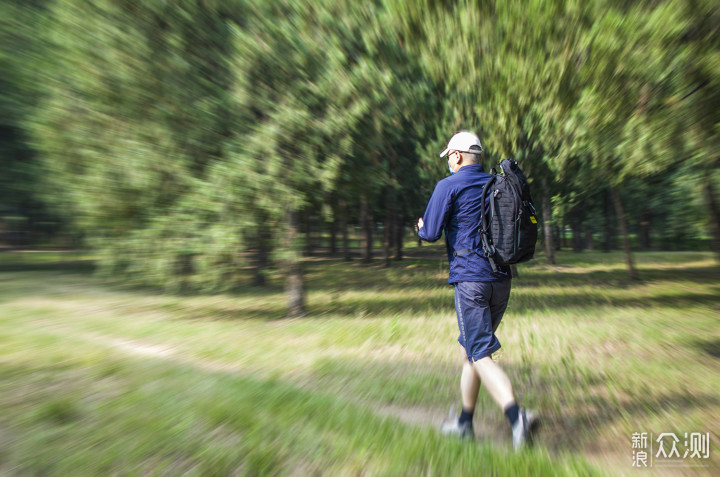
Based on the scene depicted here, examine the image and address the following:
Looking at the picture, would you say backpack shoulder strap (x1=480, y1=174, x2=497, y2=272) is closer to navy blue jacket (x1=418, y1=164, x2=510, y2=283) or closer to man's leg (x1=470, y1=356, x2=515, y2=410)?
navy blue jacket (x1=418, y1=164, x2=510, y2=283)

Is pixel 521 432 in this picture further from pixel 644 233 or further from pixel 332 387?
pixel 644 233

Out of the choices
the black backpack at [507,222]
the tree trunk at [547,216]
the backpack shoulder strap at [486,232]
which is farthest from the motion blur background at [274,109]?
the tree trunk at [547,216]

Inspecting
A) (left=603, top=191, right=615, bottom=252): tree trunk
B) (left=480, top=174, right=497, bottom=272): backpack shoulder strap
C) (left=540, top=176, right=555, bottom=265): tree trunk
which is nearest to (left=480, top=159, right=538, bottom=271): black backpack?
(left=480, top=174, right=497, bottom=272): backpack shoulder strap

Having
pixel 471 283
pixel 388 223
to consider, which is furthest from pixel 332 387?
pixel 388 223

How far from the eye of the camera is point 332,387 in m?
4.45

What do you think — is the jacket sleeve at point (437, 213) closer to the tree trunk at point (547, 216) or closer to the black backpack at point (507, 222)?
the black backpack at point (507, 222)

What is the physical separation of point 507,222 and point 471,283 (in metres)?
0.50

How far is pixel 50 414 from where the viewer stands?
3.56 metres

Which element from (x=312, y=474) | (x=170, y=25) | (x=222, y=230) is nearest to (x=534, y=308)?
(x=222, y=230)

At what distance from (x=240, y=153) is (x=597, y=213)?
33038mm

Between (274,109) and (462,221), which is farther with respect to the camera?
(274,109)

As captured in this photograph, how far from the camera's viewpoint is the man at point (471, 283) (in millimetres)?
2883

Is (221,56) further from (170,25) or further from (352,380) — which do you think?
(352,380)

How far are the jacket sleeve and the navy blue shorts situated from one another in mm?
431
